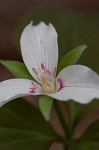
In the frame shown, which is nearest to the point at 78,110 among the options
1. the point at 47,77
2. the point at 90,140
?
the point at 90,140

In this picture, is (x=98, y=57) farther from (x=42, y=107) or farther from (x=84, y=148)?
(x=42, y=107)

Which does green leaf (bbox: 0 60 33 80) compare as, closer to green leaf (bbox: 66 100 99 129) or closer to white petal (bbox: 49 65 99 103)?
white petal (bbox: 49 65 99 103)

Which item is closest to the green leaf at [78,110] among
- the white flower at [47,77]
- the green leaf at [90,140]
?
the green leaf at [90,140]

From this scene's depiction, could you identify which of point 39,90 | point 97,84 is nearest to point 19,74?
point 39,90

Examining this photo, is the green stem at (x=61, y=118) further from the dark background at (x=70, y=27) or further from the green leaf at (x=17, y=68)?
the dark background at (x=70, y=27)

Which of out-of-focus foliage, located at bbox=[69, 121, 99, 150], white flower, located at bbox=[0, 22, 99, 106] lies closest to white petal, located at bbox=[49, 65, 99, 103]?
white flower, located at bbox=[0, 22, 99, 106]

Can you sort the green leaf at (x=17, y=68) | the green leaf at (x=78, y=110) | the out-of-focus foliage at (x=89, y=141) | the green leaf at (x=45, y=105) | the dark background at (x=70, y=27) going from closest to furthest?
the green leaf at (x=45, y=105), the green leaf at (x=17, y=68), the out-of-focus foliage at (x=89, y=141), the green leaf at (x=78, y=110), the dark background at (x=70, y=27)

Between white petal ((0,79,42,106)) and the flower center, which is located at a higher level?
white petal ((0,79,42,106))
